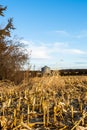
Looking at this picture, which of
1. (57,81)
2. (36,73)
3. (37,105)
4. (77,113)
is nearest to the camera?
(77,113)

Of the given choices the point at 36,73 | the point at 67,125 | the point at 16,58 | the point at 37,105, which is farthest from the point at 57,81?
the point at 67,125

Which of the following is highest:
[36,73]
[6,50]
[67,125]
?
[6,50]

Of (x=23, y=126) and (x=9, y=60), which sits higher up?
(x=9, y=60)

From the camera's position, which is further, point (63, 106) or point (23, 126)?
point (63, 106)

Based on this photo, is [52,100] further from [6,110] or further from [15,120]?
[15,120]

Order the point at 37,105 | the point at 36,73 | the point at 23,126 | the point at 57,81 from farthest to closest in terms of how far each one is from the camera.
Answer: the point at 36,73
the point at 57,81
the point at 37,105
the point at 23,126

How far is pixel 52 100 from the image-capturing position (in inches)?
337

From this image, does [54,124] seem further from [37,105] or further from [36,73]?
[36,73]

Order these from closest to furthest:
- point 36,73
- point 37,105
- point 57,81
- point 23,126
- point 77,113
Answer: point 23,126 < point 77,113 < point 37,105 < point 57,81 < point 36,73

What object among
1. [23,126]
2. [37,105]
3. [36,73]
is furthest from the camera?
[36,73]

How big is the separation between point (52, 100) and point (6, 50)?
9861 mm

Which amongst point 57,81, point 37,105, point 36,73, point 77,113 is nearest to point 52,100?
point 37,105

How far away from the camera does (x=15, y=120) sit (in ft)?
19.2

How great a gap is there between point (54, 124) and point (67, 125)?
0.26 meters
